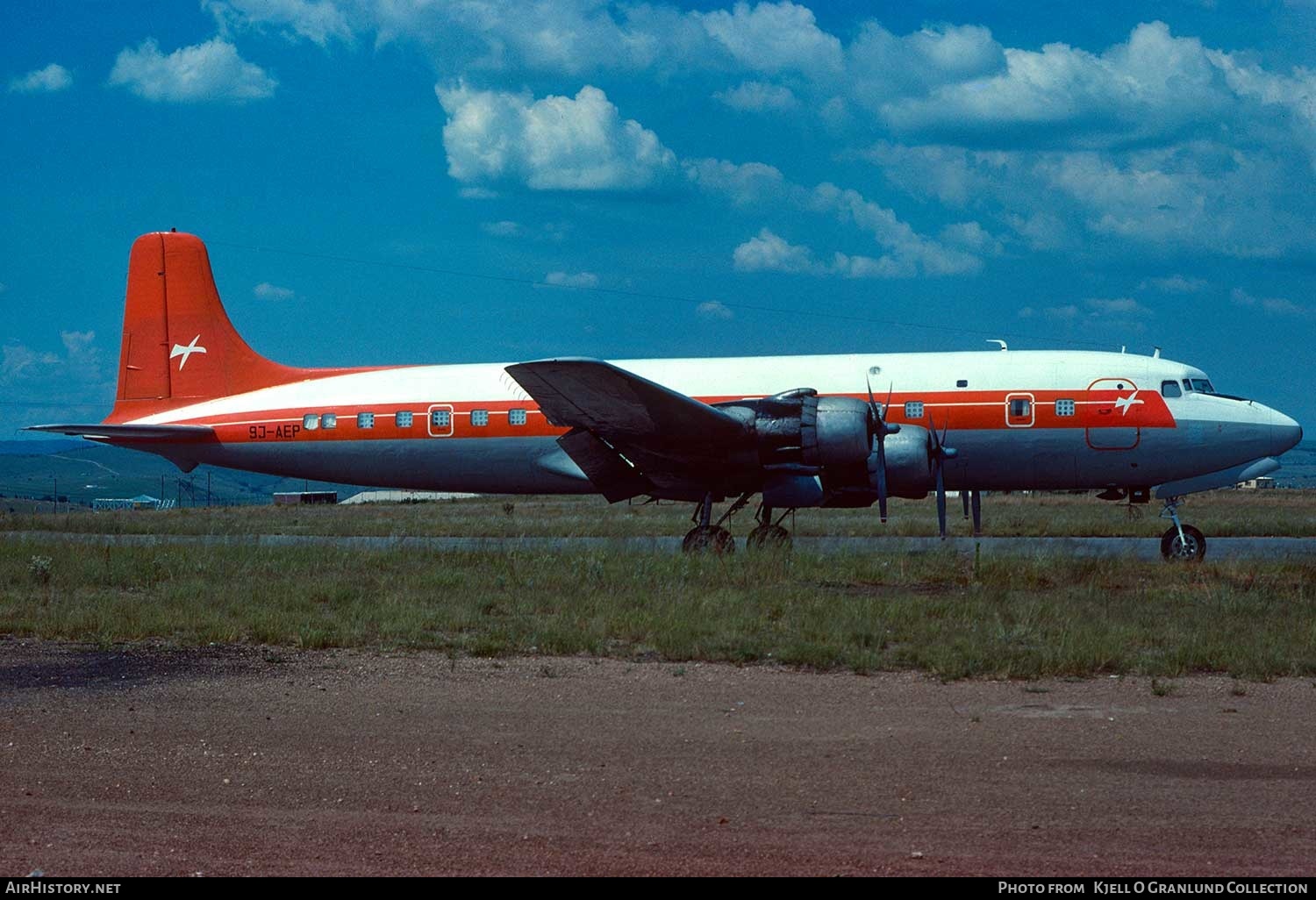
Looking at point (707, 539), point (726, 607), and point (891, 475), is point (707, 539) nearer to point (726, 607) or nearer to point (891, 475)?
point (891, 475)

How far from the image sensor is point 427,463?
74.6ft

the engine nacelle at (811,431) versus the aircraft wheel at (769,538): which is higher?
the engine nacelle at (811,431)

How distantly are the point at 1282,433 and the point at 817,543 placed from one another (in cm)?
833

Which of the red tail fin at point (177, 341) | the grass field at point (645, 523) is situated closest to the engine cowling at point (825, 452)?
the grass field at point (645, 523)

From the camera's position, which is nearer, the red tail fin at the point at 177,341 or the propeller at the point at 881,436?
the propeller at the point at 881,436

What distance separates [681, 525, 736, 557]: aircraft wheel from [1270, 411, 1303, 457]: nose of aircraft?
29.8 ft

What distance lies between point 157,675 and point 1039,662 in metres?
7.28

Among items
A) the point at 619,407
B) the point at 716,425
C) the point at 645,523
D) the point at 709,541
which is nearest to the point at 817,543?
the point at 709,541

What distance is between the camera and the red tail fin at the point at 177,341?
25.0 m

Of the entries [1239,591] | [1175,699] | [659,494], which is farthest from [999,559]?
[1175,699]

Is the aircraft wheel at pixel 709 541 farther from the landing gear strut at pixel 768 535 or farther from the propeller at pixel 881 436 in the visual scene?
the propeller at pixel 881 436

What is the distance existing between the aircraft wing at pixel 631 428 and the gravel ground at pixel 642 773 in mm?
7737

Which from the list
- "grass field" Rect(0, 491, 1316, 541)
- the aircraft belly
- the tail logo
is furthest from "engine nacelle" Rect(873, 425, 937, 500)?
the tail logo
